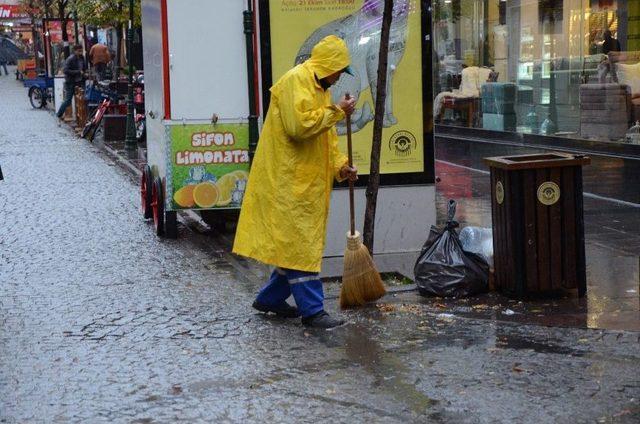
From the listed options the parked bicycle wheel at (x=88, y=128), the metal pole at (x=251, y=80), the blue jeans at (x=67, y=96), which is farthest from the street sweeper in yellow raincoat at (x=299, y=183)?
the blue jeans at (x=67, y=96)

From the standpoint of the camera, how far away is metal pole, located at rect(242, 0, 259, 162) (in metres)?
10.1

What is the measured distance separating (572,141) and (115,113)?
1122 centimetres

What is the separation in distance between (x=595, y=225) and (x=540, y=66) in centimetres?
613

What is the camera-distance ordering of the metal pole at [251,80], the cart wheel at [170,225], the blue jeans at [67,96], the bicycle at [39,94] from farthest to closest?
1. the bicycle at [39,94]
2. the blue jeans at [67,96]
3. the cart wheel at [170,225]
4. the metal pole at [251,80]

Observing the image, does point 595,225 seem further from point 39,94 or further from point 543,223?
point 39,94

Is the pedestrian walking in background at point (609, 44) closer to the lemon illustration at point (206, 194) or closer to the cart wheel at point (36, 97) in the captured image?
the lemon illustration at point (206, 194)

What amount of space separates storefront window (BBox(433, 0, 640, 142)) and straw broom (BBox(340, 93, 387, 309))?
7.33m

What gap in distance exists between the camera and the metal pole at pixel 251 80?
33.3ft

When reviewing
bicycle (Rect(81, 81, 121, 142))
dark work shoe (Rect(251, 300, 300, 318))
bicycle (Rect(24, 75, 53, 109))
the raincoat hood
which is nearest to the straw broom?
dark work shoe (Rect(251, 300, 300, 318))

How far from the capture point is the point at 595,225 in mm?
10695

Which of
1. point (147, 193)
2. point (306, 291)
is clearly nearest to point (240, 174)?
point (147, 193)

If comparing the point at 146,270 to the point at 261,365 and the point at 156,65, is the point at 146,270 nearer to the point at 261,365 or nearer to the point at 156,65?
the point at 156,65

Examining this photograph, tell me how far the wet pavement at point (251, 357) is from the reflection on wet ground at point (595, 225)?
0.78 ft

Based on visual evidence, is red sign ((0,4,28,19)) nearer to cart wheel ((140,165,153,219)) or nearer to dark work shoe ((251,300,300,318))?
cart wheel ((140,165,153,219))
